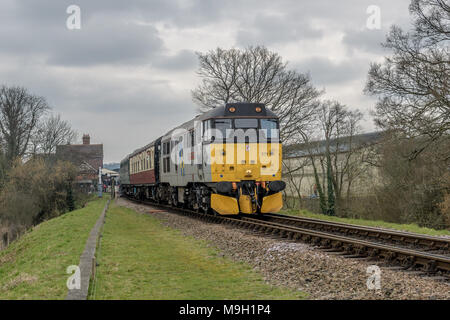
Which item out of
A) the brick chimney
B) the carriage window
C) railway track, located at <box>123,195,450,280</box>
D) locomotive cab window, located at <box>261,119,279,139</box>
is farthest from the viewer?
the brick chimney

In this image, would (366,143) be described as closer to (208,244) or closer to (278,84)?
(278,84)

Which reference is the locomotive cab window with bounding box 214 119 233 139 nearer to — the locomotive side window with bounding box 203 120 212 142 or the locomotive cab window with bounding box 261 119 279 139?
the locomotive side window with bounding box 203 120 212 142

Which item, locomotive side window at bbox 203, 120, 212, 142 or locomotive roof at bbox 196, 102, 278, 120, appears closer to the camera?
locomotive side window at bbox 203, 120, 212, 142

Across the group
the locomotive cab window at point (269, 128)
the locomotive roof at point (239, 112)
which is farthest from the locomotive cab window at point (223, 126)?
the locomotive cab window at point (269, 128)

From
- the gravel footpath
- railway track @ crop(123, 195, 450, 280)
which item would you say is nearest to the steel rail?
railway track @ crop(123, 195, 450, 280)

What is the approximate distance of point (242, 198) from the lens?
635 inches

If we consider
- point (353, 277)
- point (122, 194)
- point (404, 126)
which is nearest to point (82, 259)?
point (353, 277)

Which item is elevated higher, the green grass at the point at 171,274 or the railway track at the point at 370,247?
the railway track at the point at 370,247

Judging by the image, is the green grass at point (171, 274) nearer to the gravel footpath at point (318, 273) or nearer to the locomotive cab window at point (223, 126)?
the gravel footpath at point (318, 273)

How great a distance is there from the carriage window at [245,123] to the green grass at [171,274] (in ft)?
15.7

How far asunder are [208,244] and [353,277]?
5.29m

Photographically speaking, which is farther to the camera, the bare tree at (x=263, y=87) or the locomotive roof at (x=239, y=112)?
the bare tree at (x=263, y=87)

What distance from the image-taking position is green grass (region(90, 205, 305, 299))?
6711 mm

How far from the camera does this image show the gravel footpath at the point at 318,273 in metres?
6.39
